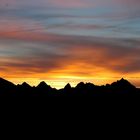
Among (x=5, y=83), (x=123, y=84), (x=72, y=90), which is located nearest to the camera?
(x=72, y=90)

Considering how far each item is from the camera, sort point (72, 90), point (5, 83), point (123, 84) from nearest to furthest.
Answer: point (72, 90) < point (5, 83) < point (123, 84)

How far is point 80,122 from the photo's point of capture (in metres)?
134

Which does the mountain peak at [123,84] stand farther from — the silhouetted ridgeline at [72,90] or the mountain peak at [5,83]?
the mountain peak at [5,83]

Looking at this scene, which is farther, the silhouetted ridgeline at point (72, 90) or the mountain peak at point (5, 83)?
the mountain peak at point (5, 83)

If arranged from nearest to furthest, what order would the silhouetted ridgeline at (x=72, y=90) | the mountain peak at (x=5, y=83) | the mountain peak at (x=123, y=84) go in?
1. the silhouetted ridgeline at (x=72, y=90)
2. the mountain peak at (x=5, y=83)
3. the mountain peak at (x=123, y=84)

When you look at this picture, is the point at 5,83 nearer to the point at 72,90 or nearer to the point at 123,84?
the point at 72,90

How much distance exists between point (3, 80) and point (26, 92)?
12.4 metres

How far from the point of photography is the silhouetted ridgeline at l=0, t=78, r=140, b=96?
501 feet

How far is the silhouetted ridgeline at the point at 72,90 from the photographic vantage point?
501 feet

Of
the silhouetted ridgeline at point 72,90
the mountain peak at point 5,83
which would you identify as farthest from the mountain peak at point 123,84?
the mountain peak at point 5,83

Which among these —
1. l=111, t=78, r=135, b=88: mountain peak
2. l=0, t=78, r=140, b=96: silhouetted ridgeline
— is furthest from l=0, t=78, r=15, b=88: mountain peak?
l=111, t=78, r=135, b=88: mountain peak

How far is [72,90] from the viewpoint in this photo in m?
156

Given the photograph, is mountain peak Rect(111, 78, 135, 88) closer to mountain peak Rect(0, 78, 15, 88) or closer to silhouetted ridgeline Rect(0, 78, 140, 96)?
silhouetted ridgeline Rect(0, 78, 140, 96)

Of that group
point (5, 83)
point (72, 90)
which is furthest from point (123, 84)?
point (5, 83)
